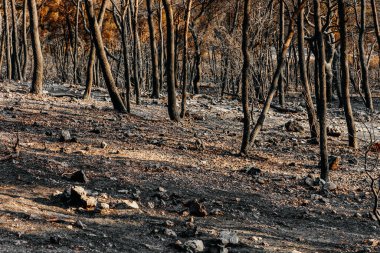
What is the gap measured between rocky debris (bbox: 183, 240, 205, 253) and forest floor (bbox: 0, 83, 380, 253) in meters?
0.08

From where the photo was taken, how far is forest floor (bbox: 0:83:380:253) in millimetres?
5129

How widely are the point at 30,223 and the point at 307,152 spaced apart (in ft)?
24.6

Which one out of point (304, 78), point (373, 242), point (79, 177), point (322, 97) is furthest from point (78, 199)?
point (304, 78)

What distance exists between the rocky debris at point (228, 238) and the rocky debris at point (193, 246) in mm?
288

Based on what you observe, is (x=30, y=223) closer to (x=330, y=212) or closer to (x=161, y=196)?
(x=161, y=196)

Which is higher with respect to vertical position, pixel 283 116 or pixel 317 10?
pixel 317 10

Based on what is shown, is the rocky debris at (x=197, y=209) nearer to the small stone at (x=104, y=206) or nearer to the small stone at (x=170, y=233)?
the small stone at (x=170, y=233)

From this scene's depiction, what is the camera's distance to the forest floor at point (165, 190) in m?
5.13

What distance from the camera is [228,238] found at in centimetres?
513

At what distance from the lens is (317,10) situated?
8367mm

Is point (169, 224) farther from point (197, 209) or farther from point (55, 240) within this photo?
point (55, 240)

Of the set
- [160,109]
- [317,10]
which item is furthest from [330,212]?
[160,109]

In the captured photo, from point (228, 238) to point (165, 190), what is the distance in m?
1.89

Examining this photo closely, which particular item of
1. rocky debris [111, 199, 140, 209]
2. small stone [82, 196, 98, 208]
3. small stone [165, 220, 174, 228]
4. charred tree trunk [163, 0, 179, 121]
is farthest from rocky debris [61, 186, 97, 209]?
charred tree trunk [163, 0, 179, 121]
